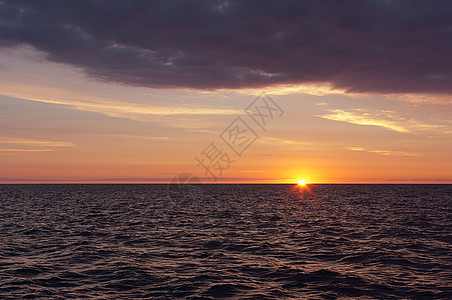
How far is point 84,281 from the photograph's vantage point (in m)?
23.5

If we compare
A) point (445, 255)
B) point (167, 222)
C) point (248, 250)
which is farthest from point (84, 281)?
point (167, 222)

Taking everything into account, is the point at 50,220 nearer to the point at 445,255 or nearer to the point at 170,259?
the point at 170,259

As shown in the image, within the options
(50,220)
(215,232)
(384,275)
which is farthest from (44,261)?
(50,220)

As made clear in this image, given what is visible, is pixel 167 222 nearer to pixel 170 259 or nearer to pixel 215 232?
pixel 215 232

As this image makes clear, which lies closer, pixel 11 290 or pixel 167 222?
pixel 11 290

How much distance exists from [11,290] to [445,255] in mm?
29871

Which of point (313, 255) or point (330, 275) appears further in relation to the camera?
point (313, 255)

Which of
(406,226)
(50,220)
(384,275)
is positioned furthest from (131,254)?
(406,226)

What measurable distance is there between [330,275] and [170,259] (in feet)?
37.4

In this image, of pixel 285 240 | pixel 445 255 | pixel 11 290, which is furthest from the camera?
pixel 285 240

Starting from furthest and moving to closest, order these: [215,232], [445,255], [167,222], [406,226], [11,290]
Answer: [167,222], [406,226], [215,232], [445,255], [11,290]

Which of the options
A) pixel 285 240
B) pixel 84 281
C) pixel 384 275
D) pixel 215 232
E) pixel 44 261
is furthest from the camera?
pixel 215 232

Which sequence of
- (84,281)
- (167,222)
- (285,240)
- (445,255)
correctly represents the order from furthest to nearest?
(167,222), (285,240), (445,255), (84,281)

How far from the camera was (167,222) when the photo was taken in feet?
174
